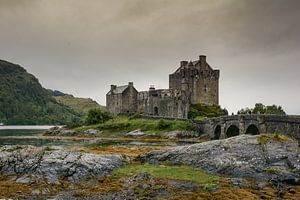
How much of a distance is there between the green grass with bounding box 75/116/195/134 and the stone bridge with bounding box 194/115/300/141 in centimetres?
424

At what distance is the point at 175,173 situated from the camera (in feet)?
112

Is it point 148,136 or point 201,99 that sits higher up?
point 201,99

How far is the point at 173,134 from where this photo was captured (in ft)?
286

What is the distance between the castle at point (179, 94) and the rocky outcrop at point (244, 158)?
65.8 metres

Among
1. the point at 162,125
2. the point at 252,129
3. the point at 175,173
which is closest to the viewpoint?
the point at 175,173

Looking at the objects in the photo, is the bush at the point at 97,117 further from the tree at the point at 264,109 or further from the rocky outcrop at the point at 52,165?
the rocky outcrop at the point at 52,165

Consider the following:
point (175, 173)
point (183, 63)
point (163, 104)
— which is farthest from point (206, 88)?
point (175, 173)

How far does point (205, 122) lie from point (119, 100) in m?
36.2

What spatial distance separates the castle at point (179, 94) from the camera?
108 meters

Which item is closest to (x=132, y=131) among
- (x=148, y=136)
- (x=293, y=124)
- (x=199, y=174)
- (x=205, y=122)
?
(x=148, y=136)

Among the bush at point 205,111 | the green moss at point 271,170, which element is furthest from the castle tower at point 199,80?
the green moss at point 271,170

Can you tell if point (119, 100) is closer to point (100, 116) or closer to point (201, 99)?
point (100, 116)

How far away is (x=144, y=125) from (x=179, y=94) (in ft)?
55.8

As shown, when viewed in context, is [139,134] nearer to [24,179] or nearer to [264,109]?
[264,109]
